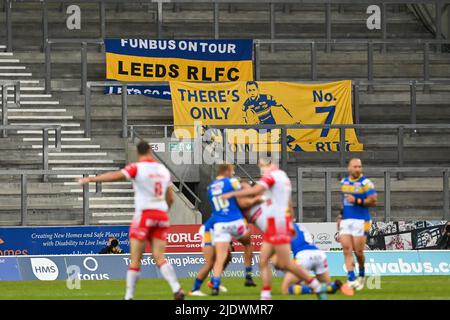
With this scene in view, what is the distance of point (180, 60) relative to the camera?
42.8 m

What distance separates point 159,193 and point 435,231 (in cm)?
1603

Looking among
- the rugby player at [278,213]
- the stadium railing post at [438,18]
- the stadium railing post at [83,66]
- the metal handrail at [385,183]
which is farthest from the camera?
the stadium railing post at [438,18]

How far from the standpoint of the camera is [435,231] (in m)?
37.3

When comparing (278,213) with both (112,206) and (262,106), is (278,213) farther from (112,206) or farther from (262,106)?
(262,106)

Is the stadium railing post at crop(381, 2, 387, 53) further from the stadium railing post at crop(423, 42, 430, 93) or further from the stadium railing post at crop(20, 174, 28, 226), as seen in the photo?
the stadium railing post at crop(20, 174, 28, 226)

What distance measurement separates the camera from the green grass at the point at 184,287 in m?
25.3

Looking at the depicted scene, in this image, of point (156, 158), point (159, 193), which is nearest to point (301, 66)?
point (156, 158)

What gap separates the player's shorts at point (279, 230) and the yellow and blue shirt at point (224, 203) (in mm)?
3258

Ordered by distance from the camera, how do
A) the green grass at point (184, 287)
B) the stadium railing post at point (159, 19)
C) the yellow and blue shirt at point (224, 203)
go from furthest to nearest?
1. the stadium railing post at point (159, 19)
2. the yellow and blue shirt at point (224, 203)
3. the green grass at point (184, 287)

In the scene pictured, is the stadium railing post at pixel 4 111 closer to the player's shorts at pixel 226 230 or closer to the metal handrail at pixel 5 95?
the metal handrail at pixel 5 95

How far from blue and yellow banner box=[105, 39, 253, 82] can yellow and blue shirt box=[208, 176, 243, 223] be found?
1717 centimetres

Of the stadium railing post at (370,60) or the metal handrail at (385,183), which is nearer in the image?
the metal handrail at (385,183)

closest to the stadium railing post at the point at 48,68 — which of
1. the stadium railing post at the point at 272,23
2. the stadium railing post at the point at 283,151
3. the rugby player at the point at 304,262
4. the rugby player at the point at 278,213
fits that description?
the stadium railing post at the point at 272,23

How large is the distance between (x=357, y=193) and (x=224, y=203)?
8.66 feet
